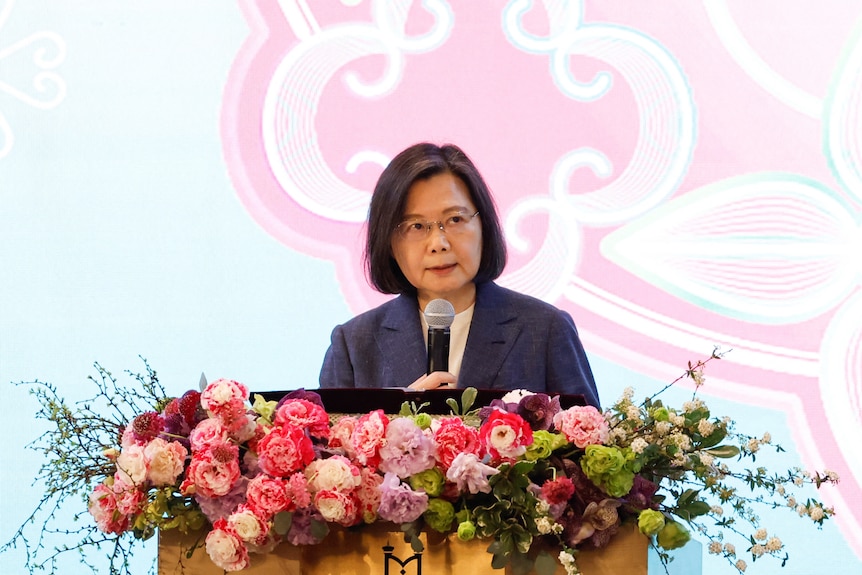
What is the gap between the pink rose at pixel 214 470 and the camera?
1.70m

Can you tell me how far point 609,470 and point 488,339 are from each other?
1021mm

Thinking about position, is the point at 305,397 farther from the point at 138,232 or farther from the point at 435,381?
the point at 138,232

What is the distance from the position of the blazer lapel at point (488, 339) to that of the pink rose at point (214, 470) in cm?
95

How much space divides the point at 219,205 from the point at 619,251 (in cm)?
126

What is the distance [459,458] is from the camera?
1.68 meters

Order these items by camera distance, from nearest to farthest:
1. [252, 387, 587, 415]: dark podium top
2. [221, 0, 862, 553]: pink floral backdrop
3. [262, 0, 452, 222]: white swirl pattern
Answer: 1. [252, 387, 587, 415]: dark podium top
2. [221, 0, 862, 553]: pink floral backdrop
3. [262, 0, 452, 222]: white swirl pattern

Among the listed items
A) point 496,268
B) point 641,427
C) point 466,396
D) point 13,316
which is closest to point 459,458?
point 466,396

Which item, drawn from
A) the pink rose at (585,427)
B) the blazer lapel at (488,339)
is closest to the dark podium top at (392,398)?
the pink rose at (585,427)

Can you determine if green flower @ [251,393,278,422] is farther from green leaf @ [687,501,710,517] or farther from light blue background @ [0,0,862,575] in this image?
light blue background @ [0,0,862,575]

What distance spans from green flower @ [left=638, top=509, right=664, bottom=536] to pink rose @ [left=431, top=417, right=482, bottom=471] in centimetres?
26

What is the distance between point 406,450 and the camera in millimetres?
1714

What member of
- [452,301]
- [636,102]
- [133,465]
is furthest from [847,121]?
[133,465]

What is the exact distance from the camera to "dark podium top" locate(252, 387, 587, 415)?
76.3 inches

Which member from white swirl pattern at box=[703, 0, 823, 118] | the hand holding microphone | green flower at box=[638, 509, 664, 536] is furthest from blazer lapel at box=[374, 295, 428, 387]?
white swirl pattern at box=[703, 0, 823, 118]
